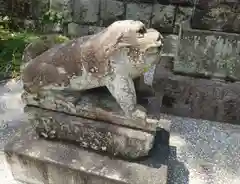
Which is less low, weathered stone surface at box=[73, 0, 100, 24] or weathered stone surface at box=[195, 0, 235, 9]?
weathered stone surface at box=[195, 0, 235, 9]

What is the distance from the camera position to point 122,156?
2.05 metres

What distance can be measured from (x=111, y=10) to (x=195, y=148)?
2.44 meters

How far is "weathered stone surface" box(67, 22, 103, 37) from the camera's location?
4457 mm

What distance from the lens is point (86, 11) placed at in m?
4.34

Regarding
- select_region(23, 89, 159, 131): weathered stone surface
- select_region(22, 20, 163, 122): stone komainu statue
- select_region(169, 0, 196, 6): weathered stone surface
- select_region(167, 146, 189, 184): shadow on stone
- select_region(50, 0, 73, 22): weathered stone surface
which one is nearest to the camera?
select_region(22, 20, 163, 122): stone komainu statue

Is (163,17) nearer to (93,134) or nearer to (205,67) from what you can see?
(205,67)

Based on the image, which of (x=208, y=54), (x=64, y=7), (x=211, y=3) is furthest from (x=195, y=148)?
(x=64, y=7)

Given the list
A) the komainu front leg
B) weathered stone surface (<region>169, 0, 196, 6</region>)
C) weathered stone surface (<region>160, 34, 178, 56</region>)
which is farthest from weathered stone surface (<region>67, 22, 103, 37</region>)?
the komainu front leg

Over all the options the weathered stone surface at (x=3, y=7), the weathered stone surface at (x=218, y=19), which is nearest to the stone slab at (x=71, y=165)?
the weathered stone surface at (x=218, y=19)

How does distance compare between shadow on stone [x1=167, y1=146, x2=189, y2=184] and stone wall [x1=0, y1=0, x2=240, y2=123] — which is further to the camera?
stone wall [x1=0, y1=0, x2=240, y2=123]

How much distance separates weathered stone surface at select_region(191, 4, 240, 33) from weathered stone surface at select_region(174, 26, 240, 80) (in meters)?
0.06

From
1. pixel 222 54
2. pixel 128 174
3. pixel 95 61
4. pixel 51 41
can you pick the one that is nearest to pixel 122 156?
pixel 128 174

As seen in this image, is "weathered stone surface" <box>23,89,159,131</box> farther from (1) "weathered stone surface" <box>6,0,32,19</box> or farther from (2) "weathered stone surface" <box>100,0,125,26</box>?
(1) "weathered stone surface" <box>6,0,32,19</box>

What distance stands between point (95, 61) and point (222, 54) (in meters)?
1.59
